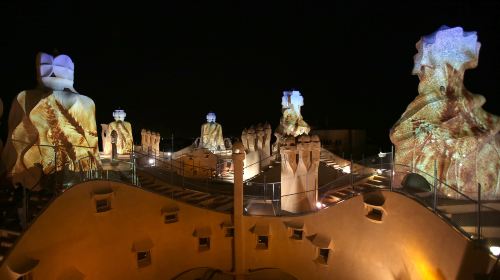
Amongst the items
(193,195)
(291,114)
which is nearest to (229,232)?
(193,195)

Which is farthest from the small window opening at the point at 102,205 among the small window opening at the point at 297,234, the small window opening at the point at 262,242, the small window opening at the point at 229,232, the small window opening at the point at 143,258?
the small window opening at the point at 297,234

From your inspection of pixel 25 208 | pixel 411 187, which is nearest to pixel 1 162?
pixel 25 208

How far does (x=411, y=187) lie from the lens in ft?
22.5

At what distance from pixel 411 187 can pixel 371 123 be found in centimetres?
1901

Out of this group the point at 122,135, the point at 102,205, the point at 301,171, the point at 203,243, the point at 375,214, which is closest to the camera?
the point at 375,214

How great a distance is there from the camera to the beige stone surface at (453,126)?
7.43 metres

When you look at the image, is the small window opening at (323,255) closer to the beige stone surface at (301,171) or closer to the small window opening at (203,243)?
the beige stone surface at (301,171)

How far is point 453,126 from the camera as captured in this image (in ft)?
25.1

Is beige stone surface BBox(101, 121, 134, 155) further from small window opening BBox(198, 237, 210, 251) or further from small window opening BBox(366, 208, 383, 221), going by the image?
small window opening BBox(366, 208, 383, 221)

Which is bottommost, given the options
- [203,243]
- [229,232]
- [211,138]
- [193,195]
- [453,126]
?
[203,243]

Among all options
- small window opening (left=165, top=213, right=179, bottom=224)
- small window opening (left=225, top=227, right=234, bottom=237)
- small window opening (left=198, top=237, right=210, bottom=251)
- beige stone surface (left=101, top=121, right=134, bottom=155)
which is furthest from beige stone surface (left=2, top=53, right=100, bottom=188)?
beige stone surface (left=101, top=121, right=134, bottom=155)

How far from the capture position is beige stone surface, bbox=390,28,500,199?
743cm

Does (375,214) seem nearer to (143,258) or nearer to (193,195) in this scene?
(193,195)

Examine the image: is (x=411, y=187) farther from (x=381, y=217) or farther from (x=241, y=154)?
(x=241, y=154)
